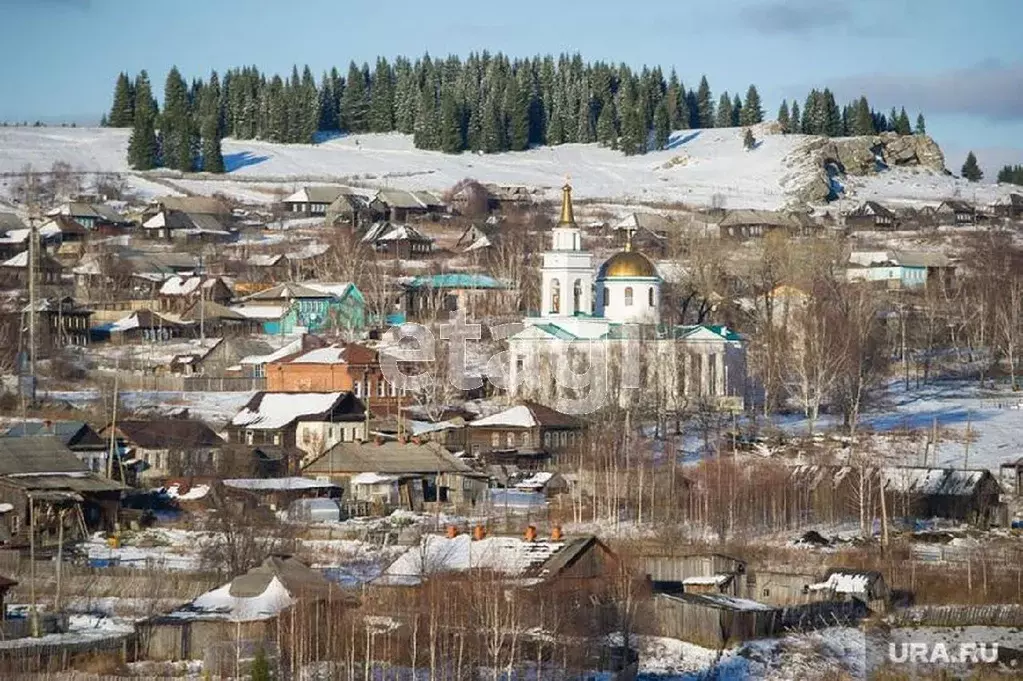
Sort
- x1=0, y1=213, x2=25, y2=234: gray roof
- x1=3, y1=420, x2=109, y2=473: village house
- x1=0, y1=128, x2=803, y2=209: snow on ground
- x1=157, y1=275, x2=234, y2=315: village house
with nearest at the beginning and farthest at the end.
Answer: x1=3, y1=420, x2=109, y2=473: village house
x1=157, y1=275, x2=234, y2=315: village house
x1=0, y1=213, x2=25, y2=234: gray roof
x1=0, y1=128, x2=803, y2=209: snow on ground

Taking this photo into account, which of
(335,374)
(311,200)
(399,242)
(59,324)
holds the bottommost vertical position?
(335,374)

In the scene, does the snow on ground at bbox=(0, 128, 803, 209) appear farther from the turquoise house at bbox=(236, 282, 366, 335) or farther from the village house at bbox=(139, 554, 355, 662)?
the village house at bbox=(139, 554, 355, 662)

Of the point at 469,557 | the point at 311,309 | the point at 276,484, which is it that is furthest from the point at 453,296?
the point at 469,557

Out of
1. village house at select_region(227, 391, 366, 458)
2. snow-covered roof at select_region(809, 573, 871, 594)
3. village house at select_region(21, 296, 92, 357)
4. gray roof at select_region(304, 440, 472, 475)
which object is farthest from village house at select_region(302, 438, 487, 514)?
village house at select_region(21, 296, 92, 357)

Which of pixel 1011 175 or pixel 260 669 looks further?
pixel 1011 175

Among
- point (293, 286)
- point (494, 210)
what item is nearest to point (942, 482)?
point (293, 286)

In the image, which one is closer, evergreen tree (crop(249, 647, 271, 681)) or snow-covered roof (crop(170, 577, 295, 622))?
evergreen tree (crop(249, 647, 271, 681))

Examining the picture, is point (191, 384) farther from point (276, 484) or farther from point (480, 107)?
point (480, 107)
